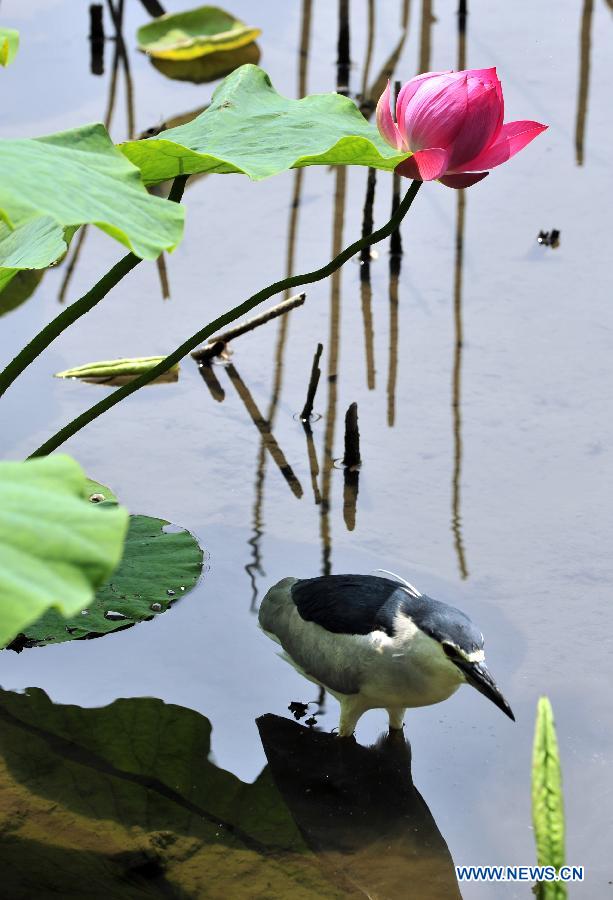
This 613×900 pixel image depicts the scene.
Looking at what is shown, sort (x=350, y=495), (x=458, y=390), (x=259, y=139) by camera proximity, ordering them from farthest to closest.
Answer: (x=458, y=390)
(x=350, y=495)
(x=259, y=139)

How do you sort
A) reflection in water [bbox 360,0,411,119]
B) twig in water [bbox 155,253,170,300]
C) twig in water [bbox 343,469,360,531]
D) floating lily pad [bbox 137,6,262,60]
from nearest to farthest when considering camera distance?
1. twig in water [bbox 343,469,360,531]
2. twig in water [bbox 155,253,170,300]
3. reflection in water [bbox 360,0,411,119]
4. floating lily pad [bbox 137,6,262,60]

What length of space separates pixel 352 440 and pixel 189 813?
4.16 feet

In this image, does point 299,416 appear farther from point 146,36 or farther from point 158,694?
point 146,36

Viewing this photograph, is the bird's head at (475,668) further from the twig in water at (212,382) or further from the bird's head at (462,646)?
the twig in water at (212,382)

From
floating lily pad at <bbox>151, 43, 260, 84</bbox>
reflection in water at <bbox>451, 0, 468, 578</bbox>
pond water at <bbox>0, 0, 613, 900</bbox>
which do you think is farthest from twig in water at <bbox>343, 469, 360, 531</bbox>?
floating lily pad at <bbox>151, 43, 260, 84</bbox>

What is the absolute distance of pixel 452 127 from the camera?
7.66 feet

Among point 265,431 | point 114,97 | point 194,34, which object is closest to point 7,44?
point 265,431

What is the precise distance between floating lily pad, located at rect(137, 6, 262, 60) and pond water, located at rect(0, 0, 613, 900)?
0.42 feet

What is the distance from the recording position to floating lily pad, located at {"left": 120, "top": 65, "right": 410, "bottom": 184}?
97.9 inches

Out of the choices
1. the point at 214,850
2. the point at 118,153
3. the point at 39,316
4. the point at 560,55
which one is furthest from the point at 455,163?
the point at 560,55

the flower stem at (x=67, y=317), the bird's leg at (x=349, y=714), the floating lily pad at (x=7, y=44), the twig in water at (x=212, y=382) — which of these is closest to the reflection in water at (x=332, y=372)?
the twig in water at (x=212, y=382)

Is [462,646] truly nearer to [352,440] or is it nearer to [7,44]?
[352,440]

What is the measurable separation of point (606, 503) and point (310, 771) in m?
1.21

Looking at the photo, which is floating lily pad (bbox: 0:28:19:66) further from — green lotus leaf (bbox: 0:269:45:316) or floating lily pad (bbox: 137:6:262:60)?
floating lily pad (bbox: 137:6:262:60)
